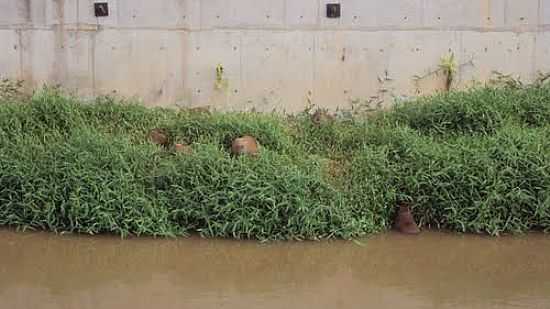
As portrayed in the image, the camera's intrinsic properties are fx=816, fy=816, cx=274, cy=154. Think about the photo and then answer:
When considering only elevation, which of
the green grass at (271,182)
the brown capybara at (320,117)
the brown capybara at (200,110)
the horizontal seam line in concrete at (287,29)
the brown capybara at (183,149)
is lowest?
the green grass at (271,182)

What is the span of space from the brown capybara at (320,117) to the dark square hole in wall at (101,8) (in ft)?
7.30

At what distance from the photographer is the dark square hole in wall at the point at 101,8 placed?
25.6 ft

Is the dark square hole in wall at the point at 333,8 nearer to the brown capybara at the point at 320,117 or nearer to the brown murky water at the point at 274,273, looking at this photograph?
the brown capybara at the point at 320,117

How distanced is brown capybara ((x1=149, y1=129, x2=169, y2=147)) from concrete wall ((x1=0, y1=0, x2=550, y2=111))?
0.79m

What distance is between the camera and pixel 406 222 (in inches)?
240

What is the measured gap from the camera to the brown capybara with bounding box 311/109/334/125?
7.45 metres

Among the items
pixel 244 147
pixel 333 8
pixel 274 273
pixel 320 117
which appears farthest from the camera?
pixel 333 8

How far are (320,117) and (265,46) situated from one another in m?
0.92

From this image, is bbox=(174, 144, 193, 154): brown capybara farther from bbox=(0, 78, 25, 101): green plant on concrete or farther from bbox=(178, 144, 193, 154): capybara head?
bbox=(0, 78, 25, 101): green plant on concrete

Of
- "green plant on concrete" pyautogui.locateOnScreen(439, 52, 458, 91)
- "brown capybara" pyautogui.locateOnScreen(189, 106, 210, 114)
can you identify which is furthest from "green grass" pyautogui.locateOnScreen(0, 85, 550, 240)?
"green plant on concrete" pyautogui.locateOnScreen(439, 52, 458, 91)

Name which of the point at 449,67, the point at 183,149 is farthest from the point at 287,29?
the point at 183,149

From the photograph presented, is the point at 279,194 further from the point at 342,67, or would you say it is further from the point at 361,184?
the point at 342,67

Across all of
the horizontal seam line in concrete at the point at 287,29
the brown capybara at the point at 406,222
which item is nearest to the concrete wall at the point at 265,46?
the horizontal seam line in concrete at the point at 287,29

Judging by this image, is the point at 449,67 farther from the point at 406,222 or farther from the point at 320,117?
the point at 406,222
